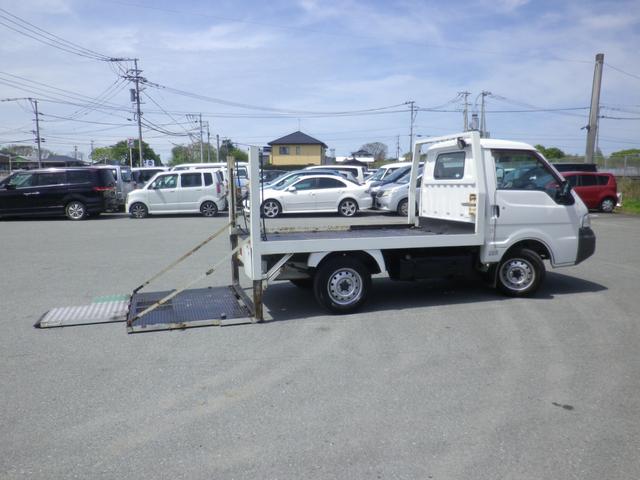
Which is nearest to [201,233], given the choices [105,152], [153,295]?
[153,295]

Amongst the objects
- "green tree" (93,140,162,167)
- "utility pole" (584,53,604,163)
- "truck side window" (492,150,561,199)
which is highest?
"green tree" (93,140,162,167)

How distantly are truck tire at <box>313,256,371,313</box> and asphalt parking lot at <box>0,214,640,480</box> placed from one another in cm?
18

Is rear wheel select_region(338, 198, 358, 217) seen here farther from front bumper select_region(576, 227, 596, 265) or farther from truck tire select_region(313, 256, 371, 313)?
truck tire select_region(313, 256, 371, 313)

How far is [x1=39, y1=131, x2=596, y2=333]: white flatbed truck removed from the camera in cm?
607

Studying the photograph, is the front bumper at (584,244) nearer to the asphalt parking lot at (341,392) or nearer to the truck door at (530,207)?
the truck door at (530,207)

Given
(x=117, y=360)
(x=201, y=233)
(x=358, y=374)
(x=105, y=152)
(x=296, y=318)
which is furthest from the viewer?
(x=105, y=152)

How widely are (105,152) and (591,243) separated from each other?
3963 inches

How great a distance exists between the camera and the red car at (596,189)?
20.4 metres

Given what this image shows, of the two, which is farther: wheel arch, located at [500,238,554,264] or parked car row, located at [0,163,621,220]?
parked car row, located at [0,163,621,220]

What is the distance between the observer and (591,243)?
23.9 feet

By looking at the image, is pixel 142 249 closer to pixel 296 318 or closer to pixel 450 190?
pixel 296 318

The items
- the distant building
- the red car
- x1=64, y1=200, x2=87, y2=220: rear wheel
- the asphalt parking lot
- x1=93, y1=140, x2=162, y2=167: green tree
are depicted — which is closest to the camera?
the asphalt parking lot

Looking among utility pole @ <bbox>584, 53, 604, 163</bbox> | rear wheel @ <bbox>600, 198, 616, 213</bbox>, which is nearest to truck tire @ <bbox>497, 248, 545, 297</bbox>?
rear wheel @ <bbox>600, 198, 616, 213</bbox>

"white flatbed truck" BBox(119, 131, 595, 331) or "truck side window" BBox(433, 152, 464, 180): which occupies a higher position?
Answer: "truck side window" BBox(433, 152, 464, 180)
